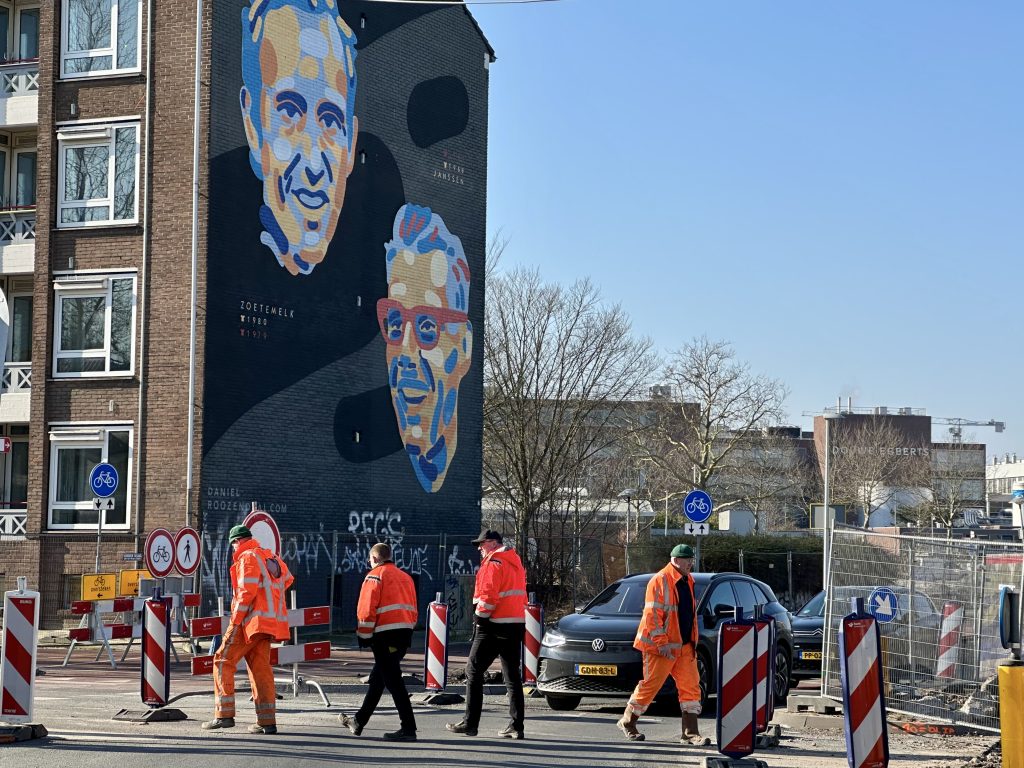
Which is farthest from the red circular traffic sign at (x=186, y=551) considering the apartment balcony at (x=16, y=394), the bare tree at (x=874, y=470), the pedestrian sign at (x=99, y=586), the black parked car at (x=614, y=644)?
the bare tree at (x=874, y=470)

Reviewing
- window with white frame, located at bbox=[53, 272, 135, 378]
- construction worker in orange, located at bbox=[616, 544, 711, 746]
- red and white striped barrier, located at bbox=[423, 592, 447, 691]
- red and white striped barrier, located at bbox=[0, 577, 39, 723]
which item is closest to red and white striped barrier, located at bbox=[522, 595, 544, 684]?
red and white striped barrier, located at bbox=[423, 592, 447, 691]

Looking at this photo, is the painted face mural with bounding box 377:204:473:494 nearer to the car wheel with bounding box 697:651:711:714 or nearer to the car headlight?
the car headlight

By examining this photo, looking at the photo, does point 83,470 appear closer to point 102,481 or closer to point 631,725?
point 102,481

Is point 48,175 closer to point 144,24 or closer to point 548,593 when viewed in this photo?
point 144,24

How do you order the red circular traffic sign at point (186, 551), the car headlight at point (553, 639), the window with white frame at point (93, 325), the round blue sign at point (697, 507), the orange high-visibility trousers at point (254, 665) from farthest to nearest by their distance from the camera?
the window with white frame at point (93, 325) → the round blue sign at point (697, 507) → the red circular traffic sign at point (186, 551) → the car headlight at point (553, 639) → the orange high-visibility trousers at point (254, 665)

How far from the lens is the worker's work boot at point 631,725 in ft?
43.8

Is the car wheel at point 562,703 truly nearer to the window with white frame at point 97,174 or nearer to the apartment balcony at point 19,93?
the window with white frame at point 97,174

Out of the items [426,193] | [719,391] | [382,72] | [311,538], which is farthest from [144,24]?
[719,391]

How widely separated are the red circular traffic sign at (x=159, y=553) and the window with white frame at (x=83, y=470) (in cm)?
664

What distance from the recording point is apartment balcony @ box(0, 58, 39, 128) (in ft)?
98.5

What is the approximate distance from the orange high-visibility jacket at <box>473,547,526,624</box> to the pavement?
1.15m

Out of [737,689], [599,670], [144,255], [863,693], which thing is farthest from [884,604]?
[144,255]

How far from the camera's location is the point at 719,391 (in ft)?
204

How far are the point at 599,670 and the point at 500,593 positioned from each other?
3336 millimetres
